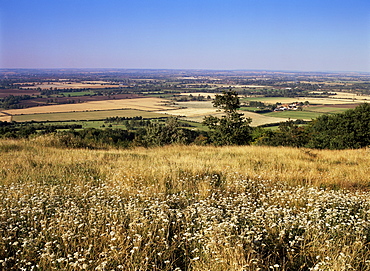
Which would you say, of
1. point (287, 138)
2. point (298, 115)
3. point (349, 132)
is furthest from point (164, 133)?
point (298, 115)

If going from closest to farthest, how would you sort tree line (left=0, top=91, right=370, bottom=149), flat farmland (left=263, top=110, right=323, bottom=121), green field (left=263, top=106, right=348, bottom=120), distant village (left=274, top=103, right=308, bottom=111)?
tree line (left=0, top=91, right=370, bottom=149) → flat farmland (left=263, top=110, right=323, bottom=121) → green field (left=263, top=106, right=348, bottom=120) → distant village (left=274, top=103, right=308, bottom=111)

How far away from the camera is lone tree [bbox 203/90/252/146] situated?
26.1m

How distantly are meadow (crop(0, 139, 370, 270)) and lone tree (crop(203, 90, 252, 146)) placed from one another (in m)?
15.3

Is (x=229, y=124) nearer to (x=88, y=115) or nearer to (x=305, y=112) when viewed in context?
(x=88, y=115)

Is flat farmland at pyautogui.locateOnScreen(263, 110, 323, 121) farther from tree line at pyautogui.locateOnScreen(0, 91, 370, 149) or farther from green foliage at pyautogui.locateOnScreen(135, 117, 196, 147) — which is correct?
green foliage at pyautogui.locateOnScreen(135, 117, 196, 147)

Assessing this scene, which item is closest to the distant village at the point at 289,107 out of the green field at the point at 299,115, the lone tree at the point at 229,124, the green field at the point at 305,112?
the green field at the point at 305,112

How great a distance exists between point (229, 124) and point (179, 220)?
21.7 m

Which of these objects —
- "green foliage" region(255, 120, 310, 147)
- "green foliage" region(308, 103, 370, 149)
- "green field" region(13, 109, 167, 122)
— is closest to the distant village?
"green field" region(13, 109, 167, 122)

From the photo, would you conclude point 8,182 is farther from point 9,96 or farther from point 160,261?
point 9,96

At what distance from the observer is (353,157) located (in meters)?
13.9

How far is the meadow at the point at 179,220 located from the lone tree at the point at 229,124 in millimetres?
15315

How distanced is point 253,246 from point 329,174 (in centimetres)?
653

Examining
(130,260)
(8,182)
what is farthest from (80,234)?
(8,182)

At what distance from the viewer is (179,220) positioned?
5.09m
